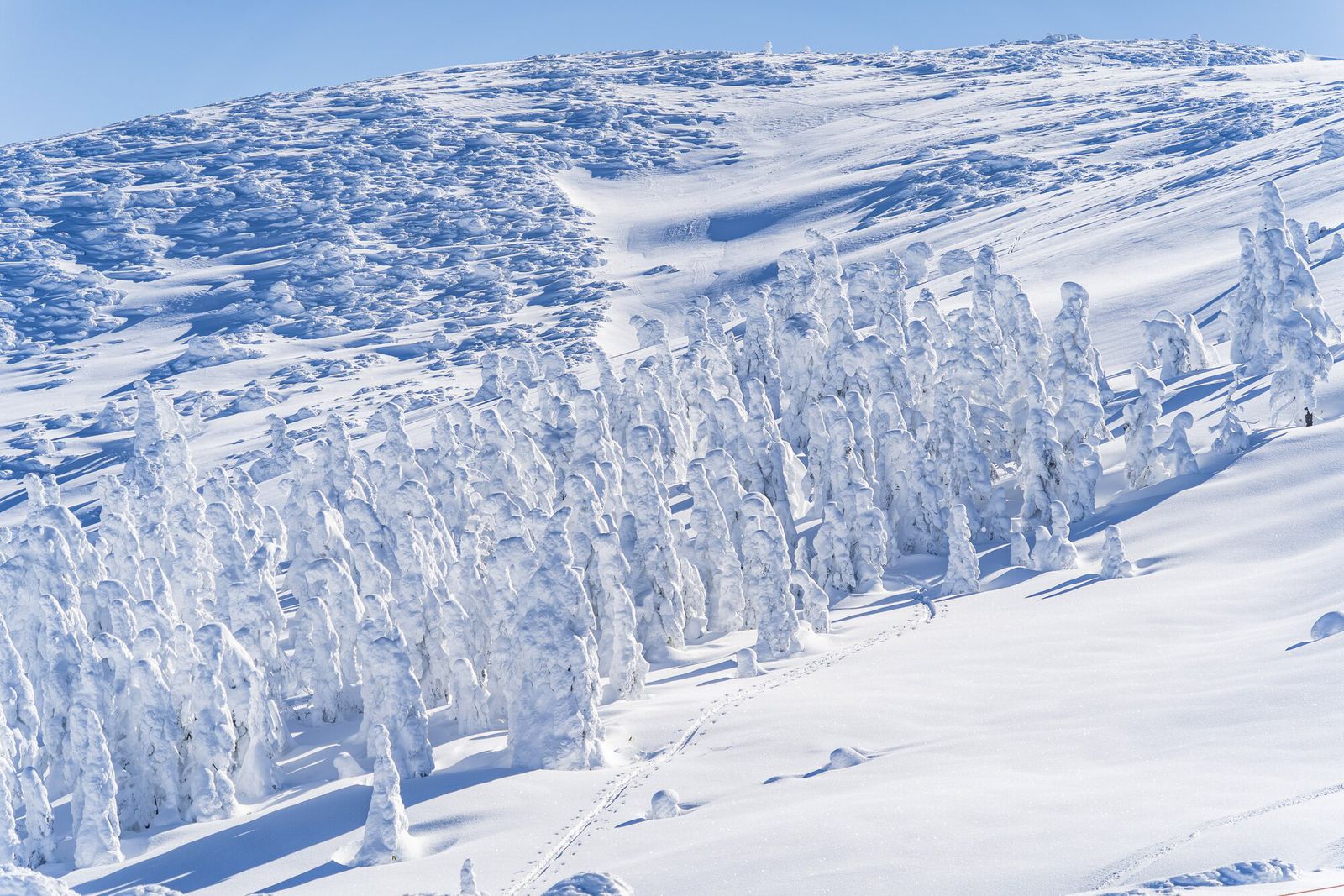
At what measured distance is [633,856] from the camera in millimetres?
24266

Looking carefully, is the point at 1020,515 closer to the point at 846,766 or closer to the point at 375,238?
the point at 846,766

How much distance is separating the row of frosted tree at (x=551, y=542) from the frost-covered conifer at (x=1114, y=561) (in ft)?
0.29

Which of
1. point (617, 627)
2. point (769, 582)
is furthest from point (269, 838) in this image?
point (769, 582)

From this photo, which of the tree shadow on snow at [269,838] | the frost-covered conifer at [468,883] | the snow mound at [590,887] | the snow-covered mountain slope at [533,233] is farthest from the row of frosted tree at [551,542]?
the snow-covered mountain slope at [533,233]

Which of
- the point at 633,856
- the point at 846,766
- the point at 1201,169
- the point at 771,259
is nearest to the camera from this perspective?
the point at 633,856

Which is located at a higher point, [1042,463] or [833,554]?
[1042,463]

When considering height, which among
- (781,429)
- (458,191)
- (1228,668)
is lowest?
(1228,668)

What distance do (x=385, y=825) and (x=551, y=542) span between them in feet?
34.9

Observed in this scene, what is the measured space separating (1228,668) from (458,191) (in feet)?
553

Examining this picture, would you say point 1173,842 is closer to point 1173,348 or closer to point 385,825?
point 385,825

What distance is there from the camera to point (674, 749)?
32312mm

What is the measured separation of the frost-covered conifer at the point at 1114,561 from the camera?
42.4 m

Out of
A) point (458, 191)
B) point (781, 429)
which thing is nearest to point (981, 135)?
point (458, 191)

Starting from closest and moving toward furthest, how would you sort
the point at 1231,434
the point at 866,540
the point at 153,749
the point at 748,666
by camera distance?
the point at 153,749 → the point at 748,666 → the point at 1231,434 → the point at 866,540
